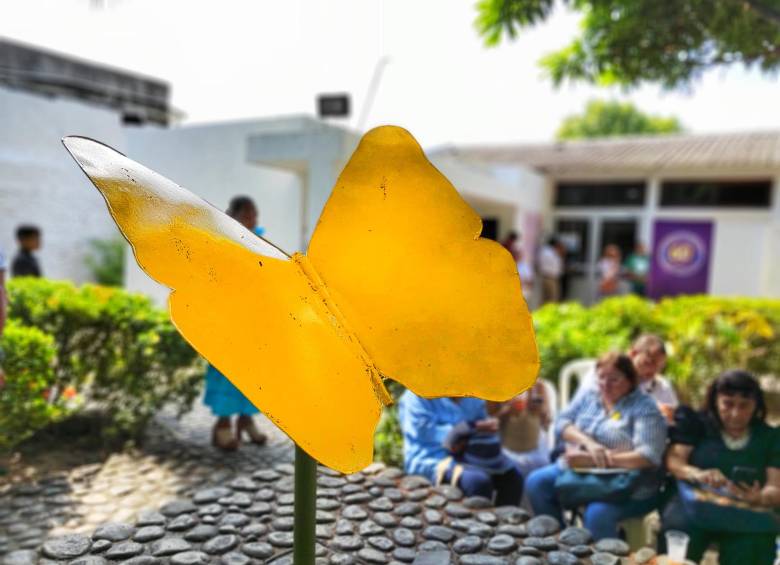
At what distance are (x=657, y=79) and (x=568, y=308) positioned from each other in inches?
94.2

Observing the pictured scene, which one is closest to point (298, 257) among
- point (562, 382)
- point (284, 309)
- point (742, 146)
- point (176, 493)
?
point (284, 309)

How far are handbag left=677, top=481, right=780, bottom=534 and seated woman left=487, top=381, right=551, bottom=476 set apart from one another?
2.87ft

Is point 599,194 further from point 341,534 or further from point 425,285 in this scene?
point 425,285

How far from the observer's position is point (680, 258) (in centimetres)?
1204

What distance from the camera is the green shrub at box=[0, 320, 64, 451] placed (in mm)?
3188

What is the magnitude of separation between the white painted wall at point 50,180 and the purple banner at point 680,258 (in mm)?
→ 11100

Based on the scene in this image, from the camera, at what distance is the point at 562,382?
166 inches

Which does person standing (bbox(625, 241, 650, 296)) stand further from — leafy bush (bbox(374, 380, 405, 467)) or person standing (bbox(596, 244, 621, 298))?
leafy bush (bbox(374, 380, 405, 467))

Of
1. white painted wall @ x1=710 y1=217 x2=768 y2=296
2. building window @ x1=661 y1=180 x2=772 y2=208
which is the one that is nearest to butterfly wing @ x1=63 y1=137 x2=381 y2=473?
white painted wall @ x1=710 y1=217 x2=768 y2=296

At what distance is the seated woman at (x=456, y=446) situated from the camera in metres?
2.89

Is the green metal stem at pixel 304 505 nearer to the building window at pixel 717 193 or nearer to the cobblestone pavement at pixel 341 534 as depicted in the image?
the cobblestone pavement at pixel 341 534

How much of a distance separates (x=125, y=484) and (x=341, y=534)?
76.7 inches

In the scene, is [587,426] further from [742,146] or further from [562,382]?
[742,146]

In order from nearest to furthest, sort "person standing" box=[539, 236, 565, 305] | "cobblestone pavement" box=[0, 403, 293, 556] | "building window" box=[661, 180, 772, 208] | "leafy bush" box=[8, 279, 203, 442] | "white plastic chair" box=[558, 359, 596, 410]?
1. "cobblestone pavement" box=[0, 403, 293, 556]
2. "leafy bush" box=[8, 279, 203, 442]
3. "white plastic chair" box=[558, 359, 596, 410]
4. "person standing" box=[539, 236, 565, 305]
5. "building window" box=[661, 180, 772, 208]
